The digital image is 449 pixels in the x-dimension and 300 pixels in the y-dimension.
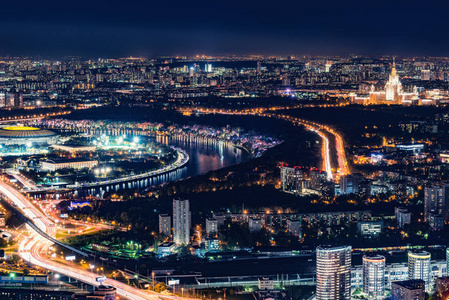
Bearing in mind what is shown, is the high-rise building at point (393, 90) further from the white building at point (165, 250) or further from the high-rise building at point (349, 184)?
the white building at point (165, 250)

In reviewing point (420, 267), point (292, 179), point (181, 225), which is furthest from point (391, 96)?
point (420, 267)

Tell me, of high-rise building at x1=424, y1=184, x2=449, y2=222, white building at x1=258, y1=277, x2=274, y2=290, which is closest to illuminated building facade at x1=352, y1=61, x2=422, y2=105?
high-rise building at x1=424, y1=184, x2=449, y2=222

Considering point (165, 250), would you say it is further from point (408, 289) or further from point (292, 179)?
point (292, 179)

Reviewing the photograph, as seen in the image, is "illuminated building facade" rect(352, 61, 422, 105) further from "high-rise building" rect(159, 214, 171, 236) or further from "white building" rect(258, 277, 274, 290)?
"white building" rect(258, 277, 274, 290)

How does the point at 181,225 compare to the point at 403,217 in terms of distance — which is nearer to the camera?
the point at 181,225

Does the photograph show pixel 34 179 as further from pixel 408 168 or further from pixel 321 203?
pixel 408 168

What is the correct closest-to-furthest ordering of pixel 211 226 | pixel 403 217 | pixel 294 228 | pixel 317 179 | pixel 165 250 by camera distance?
pixel 165 250 < pixel 211 226 < pixel 294 228 < pixel 403 217 < pixel 317 179

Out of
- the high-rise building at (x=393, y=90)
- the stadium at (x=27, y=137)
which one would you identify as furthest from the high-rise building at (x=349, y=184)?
the high-rise building at (x=393, y=90)

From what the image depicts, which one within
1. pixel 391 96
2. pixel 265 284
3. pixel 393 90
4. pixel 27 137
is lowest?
pixel 265 284
